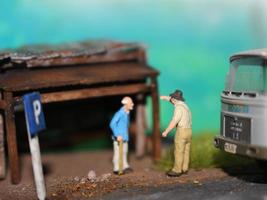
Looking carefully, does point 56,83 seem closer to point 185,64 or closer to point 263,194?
point 263,194

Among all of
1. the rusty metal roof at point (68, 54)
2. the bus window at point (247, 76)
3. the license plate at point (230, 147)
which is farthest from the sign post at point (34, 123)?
the bus window at point (247, 76)

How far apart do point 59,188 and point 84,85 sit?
115 inches

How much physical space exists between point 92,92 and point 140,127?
7.89ft

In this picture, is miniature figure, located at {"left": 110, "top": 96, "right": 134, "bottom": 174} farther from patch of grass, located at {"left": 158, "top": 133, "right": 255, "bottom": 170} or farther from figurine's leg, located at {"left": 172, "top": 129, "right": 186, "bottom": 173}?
patch of grass, located at {"left": 158, "top": 133, "right": 255, "bottom": 170}

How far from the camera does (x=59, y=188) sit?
397 inches

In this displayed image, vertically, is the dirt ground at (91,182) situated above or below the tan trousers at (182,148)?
below

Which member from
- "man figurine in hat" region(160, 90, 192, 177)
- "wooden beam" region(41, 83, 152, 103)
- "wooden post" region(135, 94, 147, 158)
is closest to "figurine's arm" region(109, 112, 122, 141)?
"man figurine in hat" region(160, 90, 192, 177)

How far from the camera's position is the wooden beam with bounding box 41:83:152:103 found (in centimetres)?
1155

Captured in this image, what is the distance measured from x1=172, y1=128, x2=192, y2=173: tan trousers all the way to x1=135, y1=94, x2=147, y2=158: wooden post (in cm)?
347

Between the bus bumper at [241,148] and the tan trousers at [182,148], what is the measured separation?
22.3 inches

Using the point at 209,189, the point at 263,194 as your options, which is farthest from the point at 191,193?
the point at 263,194

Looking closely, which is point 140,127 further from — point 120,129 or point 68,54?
point 120,129

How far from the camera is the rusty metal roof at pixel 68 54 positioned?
11727 millimetres

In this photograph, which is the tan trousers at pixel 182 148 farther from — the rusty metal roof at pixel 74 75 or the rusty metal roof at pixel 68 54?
the rusty metal roof at pixel 68 54
